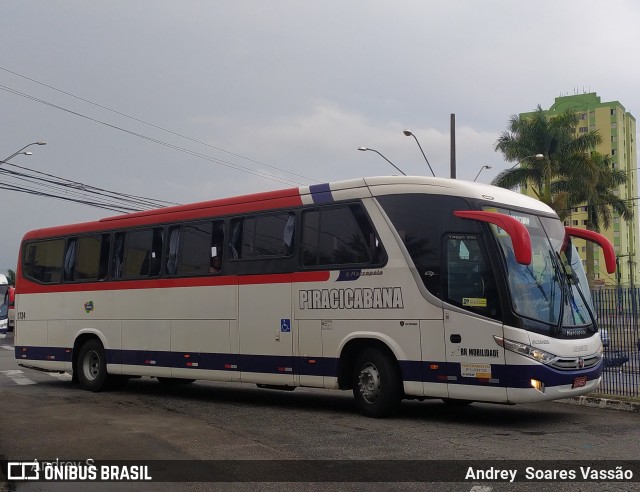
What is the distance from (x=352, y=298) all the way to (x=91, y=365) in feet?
23.4

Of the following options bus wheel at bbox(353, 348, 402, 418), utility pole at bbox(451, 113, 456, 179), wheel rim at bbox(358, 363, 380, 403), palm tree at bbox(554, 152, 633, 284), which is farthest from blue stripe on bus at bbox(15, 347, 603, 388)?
palm tree at bbox(554, 152, 633, 284)

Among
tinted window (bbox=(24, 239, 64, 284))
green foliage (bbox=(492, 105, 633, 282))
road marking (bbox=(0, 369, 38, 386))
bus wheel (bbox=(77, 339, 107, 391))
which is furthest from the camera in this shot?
green foliage (bbox=(492, 105, 633, 282))

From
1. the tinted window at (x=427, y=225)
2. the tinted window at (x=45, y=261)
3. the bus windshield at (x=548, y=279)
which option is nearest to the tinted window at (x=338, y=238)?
the tinted window at (x=427, y=225)

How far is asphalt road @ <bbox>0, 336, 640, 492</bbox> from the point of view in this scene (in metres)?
8.03

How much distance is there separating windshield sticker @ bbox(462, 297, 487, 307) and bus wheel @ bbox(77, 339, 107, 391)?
828 cm

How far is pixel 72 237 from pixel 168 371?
167 inches

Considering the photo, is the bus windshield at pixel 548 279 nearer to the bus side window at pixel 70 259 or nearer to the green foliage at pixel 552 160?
the bus side window at pixel 70 259

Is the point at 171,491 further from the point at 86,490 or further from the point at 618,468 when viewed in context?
the point at 618,468

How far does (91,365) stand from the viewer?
51.8 feet

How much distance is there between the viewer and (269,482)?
7.08 metres

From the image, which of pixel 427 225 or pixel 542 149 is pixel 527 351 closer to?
pixel 427 225

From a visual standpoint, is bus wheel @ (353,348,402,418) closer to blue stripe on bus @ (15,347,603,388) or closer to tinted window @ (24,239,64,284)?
blue stripe on bus @ (15,347,603,388)

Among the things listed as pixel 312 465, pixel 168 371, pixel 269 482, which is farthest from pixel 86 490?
pixel 168 371

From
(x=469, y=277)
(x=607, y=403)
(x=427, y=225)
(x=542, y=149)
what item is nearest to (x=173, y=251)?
(x=427, y=225)
